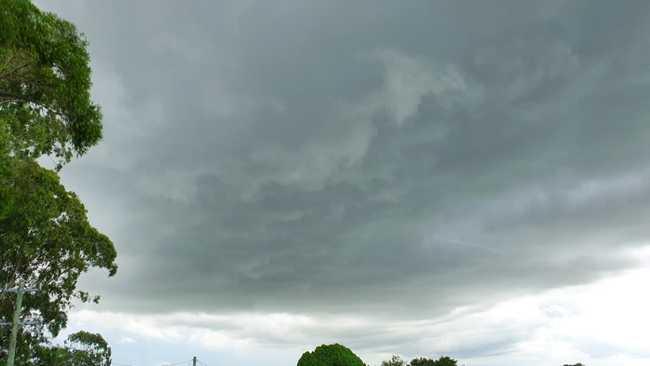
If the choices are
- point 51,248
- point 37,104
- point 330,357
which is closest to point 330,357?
point 330,357

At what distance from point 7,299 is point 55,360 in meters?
14.3

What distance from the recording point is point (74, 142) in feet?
60.4

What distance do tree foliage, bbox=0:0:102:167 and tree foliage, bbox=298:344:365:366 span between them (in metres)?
26.2

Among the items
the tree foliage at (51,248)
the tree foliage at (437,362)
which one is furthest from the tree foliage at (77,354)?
the tree foliage at (437,362)

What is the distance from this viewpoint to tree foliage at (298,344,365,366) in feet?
127

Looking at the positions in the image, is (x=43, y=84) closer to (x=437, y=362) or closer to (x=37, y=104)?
(x=37, y=104)

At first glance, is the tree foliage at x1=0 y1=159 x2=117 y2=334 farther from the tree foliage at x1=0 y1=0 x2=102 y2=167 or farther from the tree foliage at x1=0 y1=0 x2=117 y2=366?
the tree foliage at x1=0 y1=0 x2=102 y2=167

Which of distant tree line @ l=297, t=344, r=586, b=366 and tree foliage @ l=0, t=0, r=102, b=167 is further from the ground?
tree foliage @ l=0, t=0, r=102, b=167

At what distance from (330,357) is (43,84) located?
95.9 feet

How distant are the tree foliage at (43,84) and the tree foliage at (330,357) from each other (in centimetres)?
2623

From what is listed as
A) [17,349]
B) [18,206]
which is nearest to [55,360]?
[17,349]

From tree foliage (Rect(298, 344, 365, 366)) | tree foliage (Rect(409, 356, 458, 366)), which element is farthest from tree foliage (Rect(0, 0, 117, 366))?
tree foliage (Rect(409, 356, 458, 366))

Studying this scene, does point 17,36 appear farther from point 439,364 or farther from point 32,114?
point 439,364

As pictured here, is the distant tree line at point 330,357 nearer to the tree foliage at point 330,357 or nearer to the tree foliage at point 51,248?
the tree foliage at point 330,357
